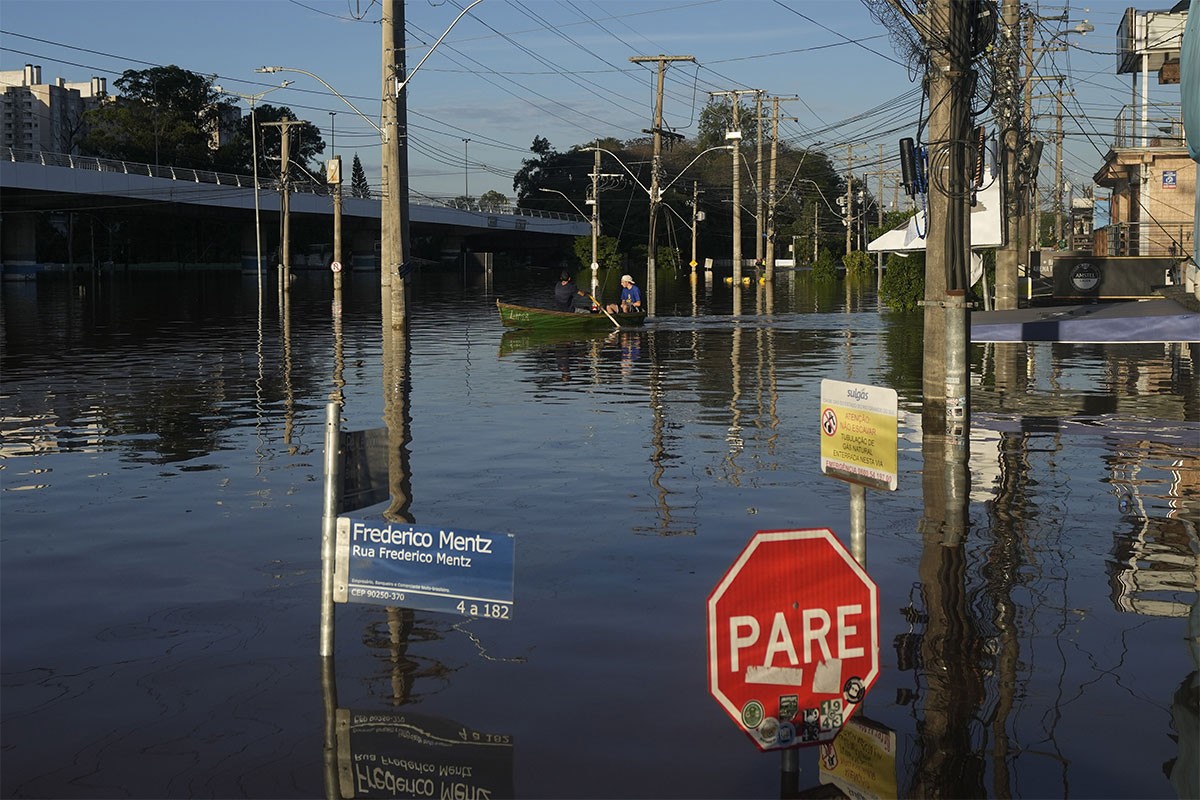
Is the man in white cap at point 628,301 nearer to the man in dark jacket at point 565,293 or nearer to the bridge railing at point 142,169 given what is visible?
the man in dark jacket at point 565,293

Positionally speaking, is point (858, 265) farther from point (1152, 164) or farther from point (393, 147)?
point (393, 147)

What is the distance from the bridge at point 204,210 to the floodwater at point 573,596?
74.6 m

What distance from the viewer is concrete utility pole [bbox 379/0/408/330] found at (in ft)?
113

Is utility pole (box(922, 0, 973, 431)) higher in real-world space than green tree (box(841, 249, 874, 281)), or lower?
lower

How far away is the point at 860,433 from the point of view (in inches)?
294

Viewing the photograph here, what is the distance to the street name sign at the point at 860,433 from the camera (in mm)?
7238

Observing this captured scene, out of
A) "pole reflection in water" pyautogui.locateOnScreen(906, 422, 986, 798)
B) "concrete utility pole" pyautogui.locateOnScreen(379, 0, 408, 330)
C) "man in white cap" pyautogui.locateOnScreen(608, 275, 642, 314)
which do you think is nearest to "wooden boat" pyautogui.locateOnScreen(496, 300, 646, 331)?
"man in white cap" pyautogui.locateOnScreen(608, 275, 642, 314)

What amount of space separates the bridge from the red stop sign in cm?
8814

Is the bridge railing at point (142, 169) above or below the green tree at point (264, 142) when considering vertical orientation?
below

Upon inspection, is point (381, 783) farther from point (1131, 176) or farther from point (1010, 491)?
point (1131, 176)

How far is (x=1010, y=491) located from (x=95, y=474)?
9.23m

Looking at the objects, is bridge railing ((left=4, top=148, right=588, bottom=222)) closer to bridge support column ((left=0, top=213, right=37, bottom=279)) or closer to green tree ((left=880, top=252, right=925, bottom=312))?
bridge support column ((left=0, top=213, right=37, bottom=279))

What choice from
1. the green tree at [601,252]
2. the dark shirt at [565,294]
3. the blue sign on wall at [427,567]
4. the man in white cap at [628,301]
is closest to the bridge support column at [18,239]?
the green tree at [601,252]

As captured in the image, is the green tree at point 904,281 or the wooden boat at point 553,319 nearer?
the wooden boat at point 553,319
